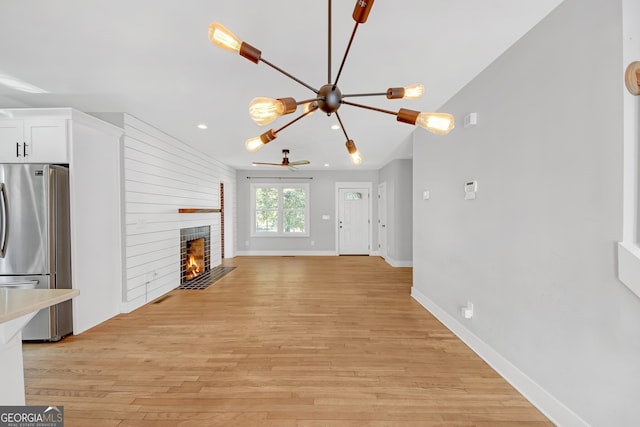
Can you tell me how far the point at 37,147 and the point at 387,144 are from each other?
4587 mm

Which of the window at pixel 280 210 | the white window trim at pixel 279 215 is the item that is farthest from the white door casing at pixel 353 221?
the window at pixel 280 210

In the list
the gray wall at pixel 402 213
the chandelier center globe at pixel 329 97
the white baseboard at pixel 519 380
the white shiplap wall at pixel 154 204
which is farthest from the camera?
the gray wall at pixel 402 213

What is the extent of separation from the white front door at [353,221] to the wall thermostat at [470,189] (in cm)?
494

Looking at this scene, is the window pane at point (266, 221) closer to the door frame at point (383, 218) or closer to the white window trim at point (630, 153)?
the door frame at point (383, 218)

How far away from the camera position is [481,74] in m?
2.23

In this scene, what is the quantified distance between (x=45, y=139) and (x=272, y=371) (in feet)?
10.6

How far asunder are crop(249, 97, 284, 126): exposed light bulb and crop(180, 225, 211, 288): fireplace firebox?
4066 mm

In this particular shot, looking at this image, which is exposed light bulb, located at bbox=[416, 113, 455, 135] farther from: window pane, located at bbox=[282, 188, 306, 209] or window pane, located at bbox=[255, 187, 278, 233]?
window pane, located at bbox=[255, 187, 278, 233]

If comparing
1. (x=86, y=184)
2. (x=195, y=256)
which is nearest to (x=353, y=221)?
(x=195, y=256)

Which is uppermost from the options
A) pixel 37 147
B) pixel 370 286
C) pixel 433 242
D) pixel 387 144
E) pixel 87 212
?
pixel 387 144

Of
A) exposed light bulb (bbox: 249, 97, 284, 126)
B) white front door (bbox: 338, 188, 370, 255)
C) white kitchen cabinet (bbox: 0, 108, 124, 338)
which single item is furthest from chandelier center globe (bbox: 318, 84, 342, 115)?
white front door (bbox: 338, 188, 370, 255)

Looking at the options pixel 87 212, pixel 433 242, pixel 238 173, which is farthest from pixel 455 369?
pixel 238 173

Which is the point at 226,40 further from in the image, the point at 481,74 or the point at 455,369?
the point at 455,369

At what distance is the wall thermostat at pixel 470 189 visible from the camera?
234 centimetres
